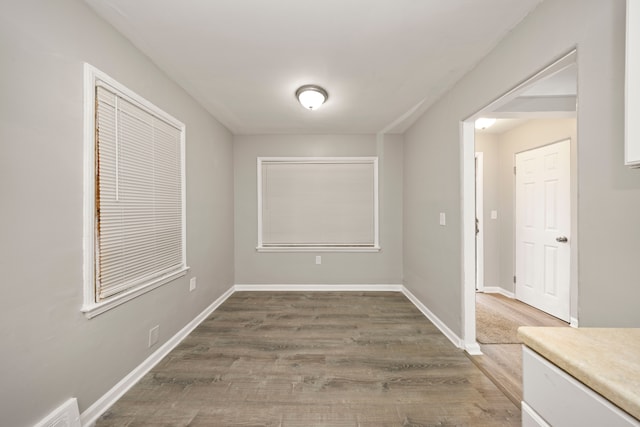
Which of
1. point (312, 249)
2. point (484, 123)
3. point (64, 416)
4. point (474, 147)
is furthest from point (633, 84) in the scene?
point (312, 249)

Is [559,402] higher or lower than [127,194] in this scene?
lower

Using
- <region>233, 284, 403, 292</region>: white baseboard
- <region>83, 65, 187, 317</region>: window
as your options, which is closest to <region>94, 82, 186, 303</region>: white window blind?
<region>83, 65, 187, 317</region>: window

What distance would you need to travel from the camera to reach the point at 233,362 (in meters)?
2.19

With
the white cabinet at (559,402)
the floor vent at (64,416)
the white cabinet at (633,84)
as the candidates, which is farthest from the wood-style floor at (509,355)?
the floor vent at (64,416)

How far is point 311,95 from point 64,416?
2767mm

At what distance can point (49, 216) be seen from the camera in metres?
1.32

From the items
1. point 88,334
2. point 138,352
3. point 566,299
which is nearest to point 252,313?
point 138,352

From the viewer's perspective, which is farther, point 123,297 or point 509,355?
point 509,355

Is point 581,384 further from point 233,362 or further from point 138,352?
point 138,352

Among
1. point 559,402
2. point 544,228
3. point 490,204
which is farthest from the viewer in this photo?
point 490,204

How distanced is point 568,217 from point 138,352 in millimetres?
4443

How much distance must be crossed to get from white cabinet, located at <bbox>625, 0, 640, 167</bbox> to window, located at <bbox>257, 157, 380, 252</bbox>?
323 centimetres

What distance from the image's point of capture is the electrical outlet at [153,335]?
211 centimetres

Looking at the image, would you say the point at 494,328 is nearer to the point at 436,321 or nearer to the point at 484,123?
the point at 436,321
